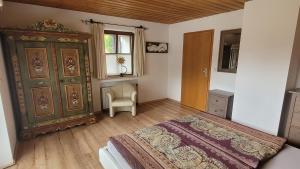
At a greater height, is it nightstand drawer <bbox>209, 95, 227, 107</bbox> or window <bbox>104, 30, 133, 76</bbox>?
window <bbox>104, 30, 133, 76</bbox>

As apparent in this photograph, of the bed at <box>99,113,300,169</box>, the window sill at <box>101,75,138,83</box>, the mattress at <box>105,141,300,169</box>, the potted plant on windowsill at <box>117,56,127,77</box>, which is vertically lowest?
the mattress at <box>105,141,300,169</box>

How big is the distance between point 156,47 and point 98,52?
1711mm

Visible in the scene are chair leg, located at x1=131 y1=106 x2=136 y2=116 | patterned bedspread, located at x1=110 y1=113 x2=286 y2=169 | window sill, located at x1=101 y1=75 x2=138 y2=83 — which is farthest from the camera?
window sill, located at x1=101 y1=75 x2=138 y2=83

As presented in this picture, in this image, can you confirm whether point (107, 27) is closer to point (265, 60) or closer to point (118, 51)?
point (118, 51)

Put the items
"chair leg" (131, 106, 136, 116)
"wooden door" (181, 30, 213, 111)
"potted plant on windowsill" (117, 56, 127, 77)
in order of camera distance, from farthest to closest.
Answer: "potted plant on windowsill" (117, 56, 127, 77) < "wooden door" (181, 30, 213, 111) < "chair leg" (131, 106, 136, 116)

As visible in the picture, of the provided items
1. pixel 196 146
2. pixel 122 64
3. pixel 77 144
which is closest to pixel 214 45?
pixel 122 64

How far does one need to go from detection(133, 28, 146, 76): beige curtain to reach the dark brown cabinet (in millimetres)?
1465

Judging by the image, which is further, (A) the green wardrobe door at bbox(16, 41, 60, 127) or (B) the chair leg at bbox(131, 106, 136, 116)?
(B) the chair leg at bbox(131, 106, 136, 116)

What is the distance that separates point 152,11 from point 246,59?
202cm

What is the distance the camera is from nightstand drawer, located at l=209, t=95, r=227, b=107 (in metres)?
3.24

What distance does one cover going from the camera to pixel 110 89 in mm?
3834

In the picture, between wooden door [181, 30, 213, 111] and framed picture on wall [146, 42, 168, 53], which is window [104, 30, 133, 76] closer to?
framed picture on wall [146, 42, 168, 53]

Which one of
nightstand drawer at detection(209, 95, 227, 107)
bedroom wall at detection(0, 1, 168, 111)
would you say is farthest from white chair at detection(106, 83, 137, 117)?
nightstand drawer at detection(209, 95, 227, 107)

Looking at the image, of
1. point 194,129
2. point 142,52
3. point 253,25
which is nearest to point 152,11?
point 142,52
